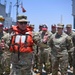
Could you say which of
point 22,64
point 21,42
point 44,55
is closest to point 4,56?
point 44,55

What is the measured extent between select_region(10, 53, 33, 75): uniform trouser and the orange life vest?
17 centimetres

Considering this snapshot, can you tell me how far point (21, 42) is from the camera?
6234mm

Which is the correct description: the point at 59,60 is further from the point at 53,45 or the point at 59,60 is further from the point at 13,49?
the point at 13,49

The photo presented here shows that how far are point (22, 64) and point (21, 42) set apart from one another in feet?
1.68

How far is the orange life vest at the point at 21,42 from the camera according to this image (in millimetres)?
6223

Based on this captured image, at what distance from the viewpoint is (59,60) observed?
8633mm

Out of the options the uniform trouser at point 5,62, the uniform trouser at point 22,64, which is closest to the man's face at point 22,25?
the uniform trouser at point 22,64

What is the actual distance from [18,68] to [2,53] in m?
2.64

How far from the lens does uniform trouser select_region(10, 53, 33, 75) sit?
6379 millimetres

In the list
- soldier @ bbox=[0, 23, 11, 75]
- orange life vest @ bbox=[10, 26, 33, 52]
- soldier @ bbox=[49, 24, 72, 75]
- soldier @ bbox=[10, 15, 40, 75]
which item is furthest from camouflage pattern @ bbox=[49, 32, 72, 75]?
orange life vest @ bbox=[10, 26, 33, 52]

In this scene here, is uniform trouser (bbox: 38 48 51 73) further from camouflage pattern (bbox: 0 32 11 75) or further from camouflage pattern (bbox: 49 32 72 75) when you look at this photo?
camouflage pattern (bbox: 49 32 72 75)

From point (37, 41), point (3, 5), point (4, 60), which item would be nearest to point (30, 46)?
point (37, 41)

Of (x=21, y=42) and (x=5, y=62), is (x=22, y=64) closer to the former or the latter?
(x=21, y=42)

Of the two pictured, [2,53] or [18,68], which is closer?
[18,68]
